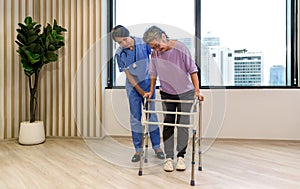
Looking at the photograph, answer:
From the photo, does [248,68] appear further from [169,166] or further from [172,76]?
[169,166]

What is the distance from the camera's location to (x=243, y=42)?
11.5 feet

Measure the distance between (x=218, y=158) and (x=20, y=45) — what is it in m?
2.37

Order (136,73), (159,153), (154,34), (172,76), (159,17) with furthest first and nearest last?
(159,17)
(159,153)
(136,73)
(172,76)
(154,34)

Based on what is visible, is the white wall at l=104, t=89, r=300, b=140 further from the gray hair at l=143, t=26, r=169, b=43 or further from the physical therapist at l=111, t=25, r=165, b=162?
the gray hair at l=143, t=26, r=169, b=43

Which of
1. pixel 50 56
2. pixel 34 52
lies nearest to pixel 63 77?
pixel 50 56

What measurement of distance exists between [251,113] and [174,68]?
149 cm

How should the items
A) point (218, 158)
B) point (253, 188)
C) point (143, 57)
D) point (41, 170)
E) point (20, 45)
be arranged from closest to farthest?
1. point (253, 188)
2. point (41, 170)
3. point (143, 57)
4. point (218, 158)
5. point (20, 45)

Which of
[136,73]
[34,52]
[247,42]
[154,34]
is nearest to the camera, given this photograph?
[154,34]

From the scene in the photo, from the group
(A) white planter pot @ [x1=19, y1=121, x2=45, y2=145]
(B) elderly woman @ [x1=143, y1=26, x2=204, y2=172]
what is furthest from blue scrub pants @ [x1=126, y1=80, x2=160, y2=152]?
(A) white planter pot @ [x1=19, y1=121, x2=45, y2=145]

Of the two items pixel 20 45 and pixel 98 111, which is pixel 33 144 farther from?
pixel 20 45

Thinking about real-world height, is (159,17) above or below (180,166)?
above

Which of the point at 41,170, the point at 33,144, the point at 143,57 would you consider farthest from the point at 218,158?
the point at 33,144

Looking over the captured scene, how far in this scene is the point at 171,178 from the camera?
7.13 ft

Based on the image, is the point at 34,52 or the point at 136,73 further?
the point at 34,52
